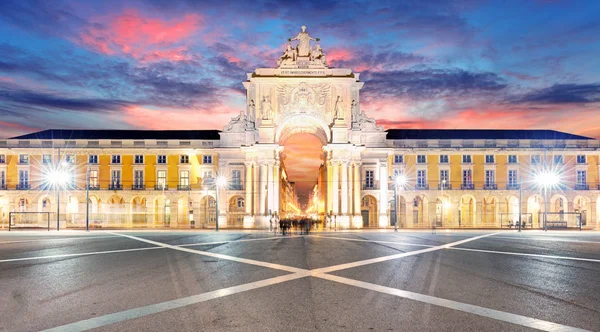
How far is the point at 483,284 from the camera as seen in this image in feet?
48.1

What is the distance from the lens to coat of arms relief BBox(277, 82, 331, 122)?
65.6 m

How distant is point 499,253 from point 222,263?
14036 millimetres

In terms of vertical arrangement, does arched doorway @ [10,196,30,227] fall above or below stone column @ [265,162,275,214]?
below

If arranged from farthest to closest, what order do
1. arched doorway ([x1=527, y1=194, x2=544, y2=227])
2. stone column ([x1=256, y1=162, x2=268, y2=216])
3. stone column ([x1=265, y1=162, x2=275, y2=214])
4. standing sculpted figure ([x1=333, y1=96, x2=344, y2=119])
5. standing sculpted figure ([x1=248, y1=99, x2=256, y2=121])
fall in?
arched doorway ([x1=527, y1=194, x2=544, y2=227]) → standing sculpted figure ([x1=248, y1=99, x2=256, y2=121]) → standing sculpted figure ([x1=333, y1=96, x2=344, y2=119]) → stone column ([x1=265, y1=162, x2=275, y2=214]) → stone column ([x1=256, y1=162, x2=268, y2=216])

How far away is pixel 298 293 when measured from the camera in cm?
1314

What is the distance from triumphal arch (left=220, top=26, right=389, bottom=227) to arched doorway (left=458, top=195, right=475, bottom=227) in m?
12.0

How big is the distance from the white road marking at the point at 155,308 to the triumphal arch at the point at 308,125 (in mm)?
49049

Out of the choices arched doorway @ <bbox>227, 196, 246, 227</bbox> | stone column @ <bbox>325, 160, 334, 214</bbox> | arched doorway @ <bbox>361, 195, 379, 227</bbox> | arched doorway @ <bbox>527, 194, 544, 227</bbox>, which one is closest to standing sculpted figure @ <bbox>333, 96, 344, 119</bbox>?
stone column @ <bbox>325, 160, 334, 214</bbox>

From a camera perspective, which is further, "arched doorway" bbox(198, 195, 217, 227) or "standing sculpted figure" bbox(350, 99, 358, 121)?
"arched doorway" bbox(198, 195, 217, 227)

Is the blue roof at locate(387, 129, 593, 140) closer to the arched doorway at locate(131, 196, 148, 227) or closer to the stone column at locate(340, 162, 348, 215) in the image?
the stone column at locate(340, 162, 348, 215)

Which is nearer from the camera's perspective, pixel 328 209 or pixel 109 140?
pixel 328 209

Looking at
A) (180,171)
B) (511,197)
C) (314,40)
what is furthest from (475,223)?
(180,171)

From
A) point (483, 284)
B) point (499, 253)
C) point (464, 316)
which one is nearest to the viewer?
point (464, 316)

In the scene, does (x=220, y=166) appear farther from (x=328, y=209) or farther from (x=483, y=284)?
(x=483, y=284)
